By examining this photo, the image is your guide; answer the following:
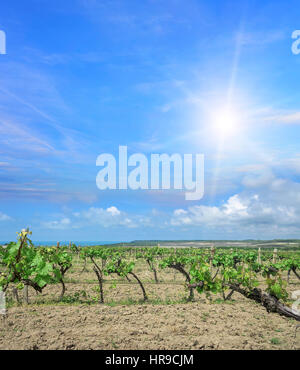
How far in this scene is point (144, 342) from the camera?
6484 mm

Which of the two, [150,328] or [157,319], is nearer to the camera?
[150,328]

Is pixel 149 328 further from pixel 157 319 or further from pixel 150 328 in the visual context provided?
pixel 157 319

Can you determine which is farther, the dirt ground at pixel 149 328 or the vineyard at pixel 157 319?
the dirt ground at pixel 149 328

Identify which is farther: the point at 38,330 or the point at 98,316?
the point at 98,316

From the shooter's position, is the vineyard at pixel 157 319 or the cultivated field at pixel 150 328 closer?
the vineyard at pixel 157 319

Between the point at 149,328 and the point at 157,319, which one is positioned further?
the point at 157,319

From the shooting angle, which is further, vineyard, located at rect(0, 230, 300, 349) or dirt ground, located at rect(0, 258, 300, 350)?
dirt ground, located at rect(0, 258, 300, 350)

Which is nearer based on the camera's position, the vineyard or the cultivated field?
the vineyard

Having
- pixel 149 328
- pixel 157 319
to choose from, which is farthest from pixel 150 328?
pixel 157 319
